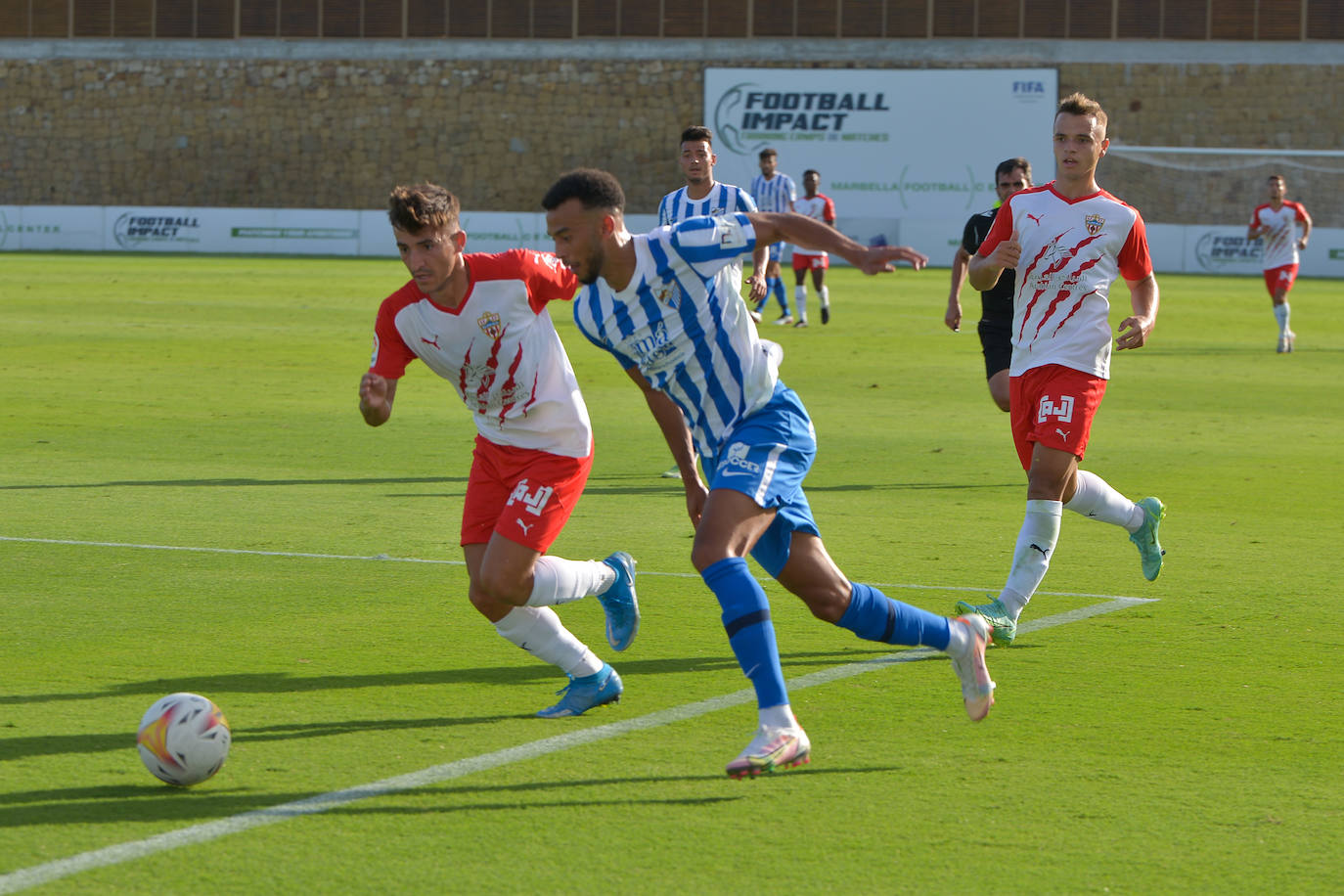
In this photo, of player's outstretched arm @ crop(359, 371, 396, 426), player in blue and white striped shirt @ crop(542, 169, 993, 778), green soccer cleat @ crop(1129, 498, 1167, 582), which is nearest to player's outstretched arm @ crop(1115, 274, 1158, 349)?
green soccer cleat @ crop(1129, 498, 1167, 582)

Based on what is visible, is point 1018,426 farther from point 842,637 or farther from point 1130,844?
point 1130,844

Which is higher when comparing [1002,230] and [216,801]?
[1002,230]

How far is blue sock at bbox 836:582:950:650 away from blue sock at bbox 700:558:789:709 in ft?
1.15

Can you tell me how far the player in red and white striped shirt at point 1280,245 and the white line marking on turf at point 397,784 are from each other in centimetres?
1651

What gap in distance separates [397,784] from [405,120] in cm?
5075

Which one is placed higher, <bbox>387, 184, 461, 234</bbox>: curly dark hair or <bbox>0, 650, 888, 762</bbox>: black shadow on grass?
<bbox>387, 184, 461, 234</bbox>: curly dark hair

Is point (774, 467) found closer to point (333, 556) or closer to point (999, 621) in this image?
point (999, 621)

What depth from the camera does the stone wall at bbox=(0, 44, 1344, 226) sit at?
4947 centimetres

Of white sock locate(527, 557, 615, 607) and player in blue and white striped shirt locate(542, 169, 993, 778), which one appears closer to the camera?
player in blue and white striped shirt locate(542, 169, 993, 778)

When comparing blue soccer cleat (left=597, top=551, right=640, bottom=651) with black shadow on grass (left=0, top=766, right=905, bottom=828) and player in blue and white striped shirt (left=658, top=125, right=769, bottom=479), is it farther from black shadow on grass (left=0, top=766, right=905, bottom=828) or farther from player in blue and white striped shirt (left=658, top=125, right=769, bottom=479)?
player in blue and white striped shirt (left=658, top=125, right=769, bottom=479)

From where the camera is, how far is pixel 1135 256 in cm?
676

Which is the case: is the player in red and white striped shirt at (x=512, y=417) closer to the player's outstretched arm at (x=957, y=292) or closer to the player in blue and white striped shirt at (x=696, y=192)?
the player's outstretched arm at (x=957, y=292)

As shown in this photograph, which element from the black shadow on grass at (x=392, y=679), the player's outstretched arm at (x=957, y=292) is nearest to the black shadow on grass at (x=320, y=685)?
the black shadow on grass at (x=392, y=679)

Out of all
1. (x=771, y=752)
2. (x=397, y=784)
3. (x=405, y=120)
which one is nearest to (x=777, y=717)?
(x=771, y=752)
